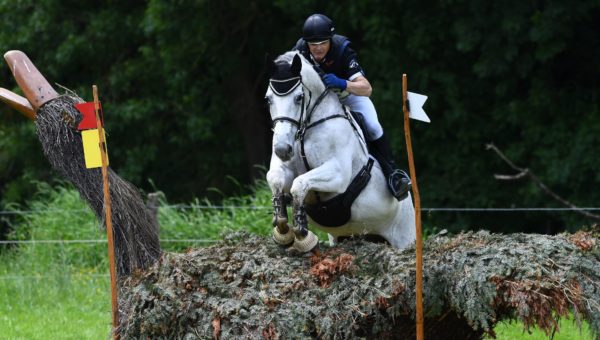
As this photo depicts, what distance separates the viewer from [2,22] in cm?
1562

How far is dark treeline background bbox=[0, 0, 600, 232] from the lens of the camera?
1268 cm

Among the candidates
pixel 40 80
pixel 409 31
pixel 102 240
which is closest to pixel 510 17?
pixel 409 31

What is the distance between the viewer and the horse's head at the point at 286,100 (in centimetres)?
556

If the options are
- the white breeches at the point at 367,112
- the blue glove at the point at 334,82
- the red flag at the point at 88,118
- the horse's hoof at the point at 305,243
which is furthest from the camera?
the white breeches at the point at 367,112

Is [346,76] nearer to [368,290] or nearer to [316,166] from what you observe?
[316,166]

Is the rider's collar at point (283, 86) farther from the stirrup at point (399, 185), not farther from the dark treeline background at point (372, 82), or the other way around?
the dark treeline background at point (372, 82)

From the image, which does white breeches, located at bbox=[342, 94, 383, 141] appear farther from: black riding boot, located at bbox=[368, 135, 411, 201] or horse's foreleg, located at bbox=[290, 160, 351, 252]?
horse's foreleg, located at bbox=[290, 160, 351, 252]

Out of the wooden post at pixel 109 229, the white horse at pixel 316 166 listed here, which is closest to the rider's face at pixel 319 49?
the white horse at pixel 316 166

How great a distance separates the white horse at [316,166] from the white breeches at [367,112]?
0.20 m

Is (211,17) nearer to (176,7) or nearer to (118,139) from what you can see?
(176,7)

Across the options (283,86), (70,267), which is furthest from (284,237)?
(70,267)

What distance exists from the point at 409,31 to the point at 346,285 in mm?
8875

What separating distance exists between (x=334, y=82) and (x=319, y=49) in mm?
315

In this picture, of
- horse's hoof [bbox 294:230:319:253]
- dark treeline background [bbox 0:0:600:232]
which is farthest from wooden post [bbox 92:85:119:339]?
dark treeline background [bbox 0:0:600:232]
